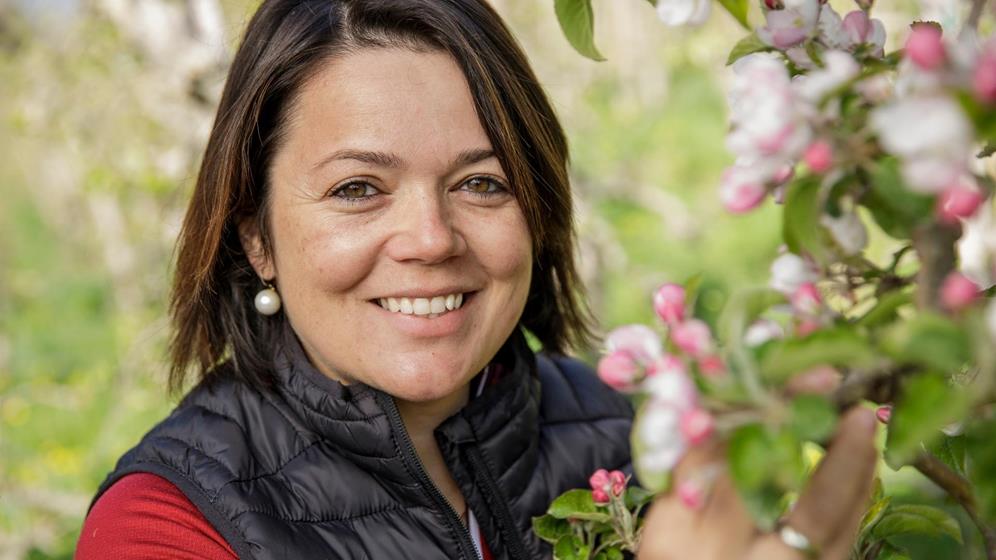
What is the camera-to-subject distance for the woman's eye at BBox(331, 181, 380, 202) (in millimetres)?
1639

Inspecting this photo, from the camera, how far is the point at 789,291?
3.18ft

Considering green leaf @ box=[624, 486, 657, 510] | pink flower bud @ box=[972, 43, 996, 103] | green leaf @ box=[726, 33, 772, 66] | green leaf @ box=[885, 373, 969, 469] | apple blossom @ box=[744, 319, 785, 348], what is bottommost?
green leaf @ box=[624, 486, 657, 510]

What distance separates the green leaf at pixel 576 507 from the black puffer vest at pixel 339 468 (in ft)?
0.97

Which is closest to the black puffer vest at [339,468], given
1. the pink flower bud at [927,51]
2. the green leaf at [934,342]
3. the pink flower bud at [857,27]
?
the pink flower bud at [857,27]

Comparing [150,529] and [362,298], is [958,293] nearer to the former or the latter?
[362,298]

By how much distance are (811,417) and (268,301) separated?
1249 mm

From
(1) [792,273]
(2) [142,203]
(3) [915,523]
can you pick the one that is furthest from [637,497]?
(2) [142,203]

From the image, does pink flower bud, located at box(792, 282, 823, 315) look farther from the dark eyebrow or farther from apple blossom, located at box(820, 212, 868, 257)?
the dark eyebrow

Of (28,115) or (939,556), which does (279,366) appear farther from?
(28,115)

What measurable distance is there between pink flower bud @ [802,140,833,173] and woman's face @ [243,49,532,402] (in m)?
0.83

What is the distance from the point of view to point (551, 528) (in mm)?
1585

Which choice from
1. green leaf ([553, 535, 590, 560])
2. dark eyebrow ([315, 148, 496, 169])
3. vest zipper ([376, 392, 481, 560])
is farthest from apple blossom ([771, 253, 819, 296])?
vest zipper ([376, 392, 481, 560])

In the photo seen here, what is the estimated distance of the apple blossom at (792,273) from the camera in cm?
97

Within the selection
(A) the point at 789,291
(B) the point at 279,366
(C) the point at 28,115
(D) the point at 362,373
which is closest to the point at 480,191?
(D) the point at 362,373
